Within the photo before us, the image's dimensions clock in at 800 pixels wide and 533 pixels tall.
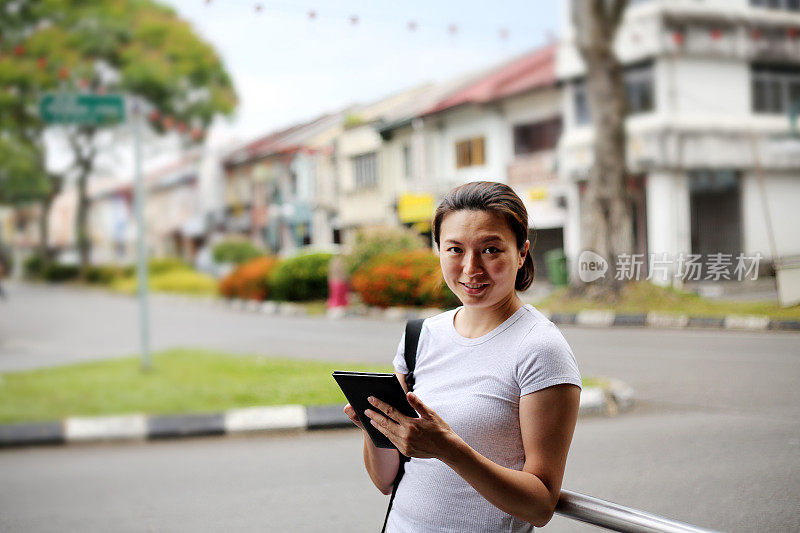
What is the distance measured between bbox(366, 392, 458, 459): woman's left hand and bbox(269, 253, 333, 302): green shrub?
32.2 ft

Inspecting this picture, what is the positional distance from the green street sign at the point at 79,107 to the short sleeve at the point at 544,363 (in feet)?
15.4

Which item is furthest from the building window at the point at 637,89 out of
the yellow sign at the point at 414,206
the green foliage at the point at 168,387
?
the green foliage at the point at 168,387

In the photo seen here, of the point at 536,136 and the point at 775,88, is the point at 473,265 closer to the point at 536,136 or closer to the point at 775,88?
the point at 775,88

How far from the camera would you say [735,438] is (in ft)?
5.37

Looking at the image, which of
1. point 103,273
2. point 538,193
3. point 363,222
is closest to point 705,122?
point 538,193

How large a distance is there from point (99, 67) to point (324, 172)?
4.44m

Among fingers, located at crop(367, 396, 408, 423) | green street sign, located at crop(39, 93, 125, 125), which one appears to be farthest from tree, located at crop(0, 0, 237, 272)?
fingers, located at crop(367, 396, 408, 423)

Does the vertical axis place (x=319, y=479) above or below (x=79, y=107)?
below

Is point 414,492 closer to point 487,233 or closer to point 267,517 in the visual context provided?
point 487,233

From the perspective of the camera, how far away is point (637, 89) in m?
4.31

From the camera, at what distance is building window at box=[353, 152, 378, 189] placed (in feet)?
17.2

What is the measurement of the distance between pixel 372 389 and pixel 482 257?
286 millimetres

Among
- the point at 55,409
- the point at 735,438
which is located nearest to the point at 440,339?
the point at 735,438

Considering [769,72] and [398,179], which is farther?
[398,179]
